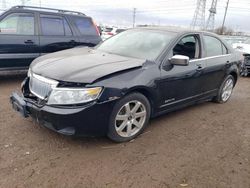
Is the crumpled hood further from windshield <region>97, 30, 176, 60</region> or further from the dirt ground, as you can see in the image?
the dirt ground

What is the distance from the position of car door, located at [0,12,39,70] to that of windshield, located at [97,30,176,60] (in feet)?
7.68

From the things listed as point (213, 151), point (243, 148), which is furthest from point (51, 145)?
point (243, 148)

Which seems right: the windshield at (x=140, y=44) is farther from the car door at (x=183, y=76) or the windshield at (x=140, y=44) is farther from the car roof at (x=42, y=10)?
the car roof at (x=42, y=10)

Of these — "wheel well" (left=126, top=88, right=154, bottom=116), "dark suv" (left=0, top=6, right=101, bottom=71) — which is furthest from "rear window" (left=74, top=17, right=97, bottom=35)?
"wheel well" (left=126, top=88, right=154, bottom=116)

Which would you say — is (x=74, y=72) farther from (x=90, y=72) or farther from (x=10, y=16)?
(x=10, y=16)

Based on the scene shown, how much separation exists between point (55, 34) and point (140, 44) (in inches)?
128

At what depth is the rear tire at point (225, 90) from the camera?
5.81m

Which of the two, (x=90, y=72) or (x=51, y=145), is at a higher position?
(x=90, y=72)

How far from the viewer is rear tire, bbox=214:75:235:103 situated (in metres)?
5.81

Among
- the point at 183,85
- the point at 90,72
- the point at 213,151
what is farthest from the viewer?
the point at 183,85

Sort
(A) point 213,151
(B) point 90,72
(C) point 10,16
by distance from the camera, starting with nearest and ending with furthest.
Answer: (B) point 90,72, (A) point 213,151, (C) point 10,16

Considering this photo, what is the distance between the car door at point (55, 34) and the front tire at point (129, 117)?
3852 mm

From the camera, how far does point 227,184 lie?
2982mm

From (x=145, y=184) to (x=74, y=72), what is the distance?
1598 mm
